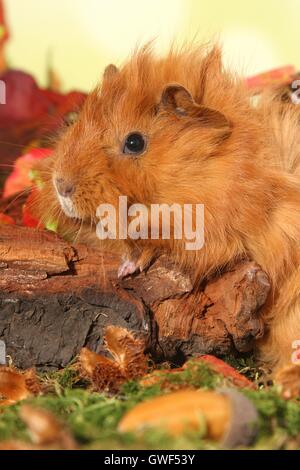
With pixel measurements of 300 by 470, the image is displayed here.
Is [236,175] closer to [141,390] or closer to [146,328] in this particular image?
[146,328]

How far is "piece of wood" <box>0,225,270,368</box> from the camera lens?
1759 mm

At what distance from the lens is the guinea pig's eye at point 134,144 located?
169 cm

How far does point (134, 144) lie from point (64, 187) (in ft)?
0.68

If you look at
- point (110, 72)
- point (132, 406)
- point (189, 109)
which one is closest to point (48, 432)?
point (132, 406)

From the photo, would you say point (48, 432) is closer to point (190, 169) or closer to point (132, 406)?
point (132, 406)

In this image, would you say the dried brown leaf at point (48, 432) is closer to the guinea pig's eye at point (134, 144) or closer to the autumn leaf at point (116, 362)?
the autumn leaf at point (116, 362)

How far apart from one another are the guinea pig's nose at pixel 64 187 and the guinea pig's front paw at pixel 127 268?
25 centimetres

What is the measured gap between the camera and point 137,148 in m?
1.69

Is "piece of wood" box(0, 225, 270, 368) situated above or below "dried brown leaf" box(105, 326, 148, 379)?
above

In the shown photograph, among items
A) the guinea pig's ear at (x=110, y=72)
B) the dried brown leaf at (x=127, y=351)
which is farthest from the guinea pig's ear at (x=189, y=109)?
the dried brown leaf at (x=127, y=351)

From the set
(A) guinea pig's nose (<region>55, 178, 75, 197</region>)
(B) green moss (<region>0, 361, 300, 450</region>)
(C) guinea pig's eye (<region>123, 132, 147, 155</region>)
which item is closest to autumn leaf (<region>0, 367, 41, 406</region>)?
(B) green moss (<region>0, 361, 300, 450</region>)

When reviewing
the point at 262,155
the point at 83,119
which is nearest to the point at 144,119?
the point at 83,119

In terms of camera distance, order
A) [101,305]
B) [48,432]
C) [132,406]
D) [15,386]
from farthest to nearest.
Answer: [101,305] → [15,386] → [132,406] → [48,432]

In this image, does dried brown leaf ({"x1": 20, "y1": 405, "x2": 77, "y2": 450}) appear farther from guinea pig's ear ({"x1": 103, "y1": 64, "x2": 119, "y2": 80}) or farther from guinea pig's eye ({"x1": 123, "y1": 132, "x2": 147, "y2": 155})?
guinea pig's ear ({"x1": 103, "y1": 64, "x2": 119, "y2": 80})
